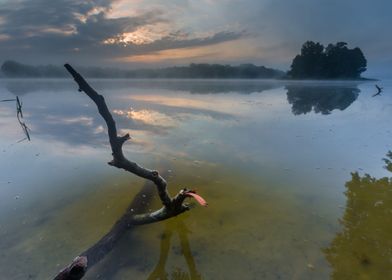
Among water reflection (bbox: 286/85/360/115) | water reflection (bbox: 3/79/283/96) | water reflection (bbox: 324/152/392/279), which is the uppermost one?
water reflection (bbox: 286/85/360/115)

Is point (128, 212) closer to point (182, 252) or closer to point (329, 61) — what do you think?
point (182, 252)

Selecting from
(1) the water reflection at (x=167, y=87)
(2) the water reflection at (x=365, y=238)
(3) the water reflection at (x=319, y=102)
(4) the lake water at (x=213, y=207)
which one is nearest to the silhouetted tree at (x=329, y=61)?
(1) the water reflection at (x=167, y=87)

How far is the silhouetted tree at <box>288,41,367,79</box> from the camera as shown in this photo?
479ft

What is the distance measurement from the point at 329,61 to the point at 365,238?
6319 inches

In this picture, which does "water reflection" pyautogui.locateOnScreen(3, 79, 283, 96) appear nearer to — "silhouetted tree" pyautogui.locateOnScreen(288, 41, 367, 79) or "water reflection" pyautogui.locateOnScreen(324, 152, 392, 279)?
"silhouetted tree" pyautogui.locateOnScreen(288, 41, 367, 79)

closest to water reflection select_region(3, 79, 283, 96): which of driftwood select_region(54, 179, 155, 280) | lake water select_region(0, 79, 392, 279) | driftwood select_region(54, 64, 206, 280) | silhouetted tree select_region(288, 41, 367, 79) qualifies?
silhouetted tree select_region(288, 41, 367, 79)

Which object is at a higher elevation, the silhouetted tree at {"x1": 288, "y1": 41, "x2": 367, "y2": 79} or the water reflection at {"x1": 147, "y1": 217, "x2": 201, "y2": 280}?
the silhouetted tree at {"x1": 288, "y1": 41, "x2": 367, "y2": 79}

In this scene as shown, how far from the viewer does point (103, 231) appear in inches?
333

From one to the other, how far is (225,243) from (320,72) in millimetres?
161687

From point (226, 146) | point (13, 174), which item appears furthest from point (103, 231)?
point (226, 146)

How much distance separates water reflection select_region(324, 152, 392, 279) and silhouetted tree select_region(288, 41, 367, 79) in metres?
155

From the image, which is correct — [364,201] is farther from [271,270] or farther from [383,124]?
[383,124]

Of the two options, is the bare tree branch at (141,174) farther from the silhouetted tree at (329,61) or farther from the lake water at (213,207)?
the silhouetted tree at (329,61)

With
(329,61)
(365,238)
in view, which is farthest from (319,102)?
(329,61)
